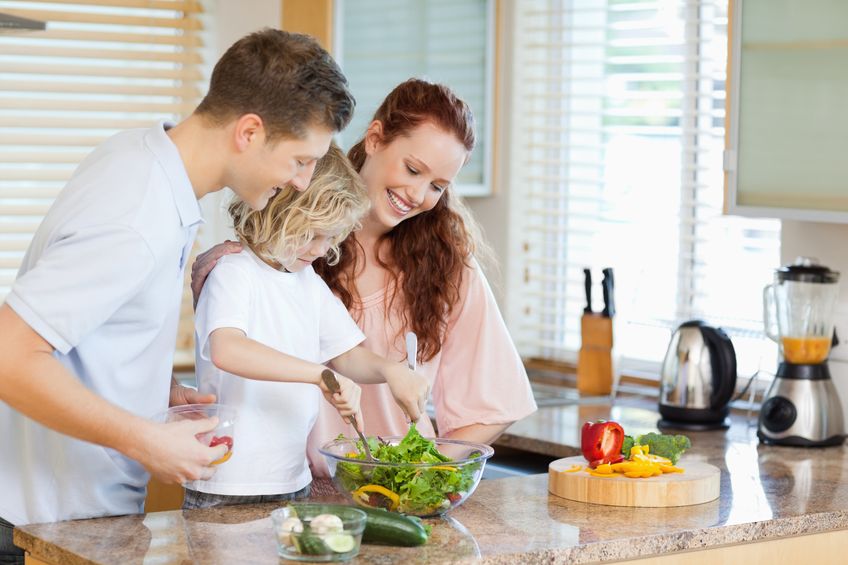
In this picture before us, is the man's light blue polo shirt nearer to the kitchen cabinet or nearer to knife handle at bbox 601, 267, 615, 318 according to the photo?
the kitchen cabinet

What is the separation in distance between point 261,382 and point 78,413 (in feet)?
1.45

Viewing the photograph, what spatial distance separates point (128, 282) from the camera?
5.32ft

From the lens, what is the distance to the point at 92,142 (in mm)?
3662

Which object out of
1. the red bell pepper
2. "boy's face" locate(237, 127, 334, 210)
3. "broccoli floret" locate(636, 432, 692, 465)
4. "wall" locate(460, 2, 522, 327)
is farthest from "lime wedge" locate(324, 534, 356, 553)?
"wall" locate(460, 2, 522, 327)

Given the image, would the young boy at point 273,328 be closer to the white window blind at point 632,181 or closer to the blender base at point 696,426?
the blender base at point 696,426

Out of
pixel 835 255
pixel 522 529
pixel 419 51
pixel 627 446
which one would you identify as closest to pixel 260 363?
pixel 522 529

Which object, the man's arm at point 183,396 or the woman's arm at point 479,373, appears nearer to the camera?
the man's arm at point 183,396

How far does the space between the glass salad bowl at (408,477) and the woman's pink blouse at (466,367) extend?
0.50 meters

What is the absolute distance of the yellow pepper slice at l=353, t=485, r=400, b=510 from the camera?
1.84 metres

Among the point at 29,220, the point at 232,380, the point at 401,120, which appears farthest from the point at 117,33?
the point at 232,380

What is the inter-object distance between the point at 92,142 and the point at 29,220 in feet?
0.97

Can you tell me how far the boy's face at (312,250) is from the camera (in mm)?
2027

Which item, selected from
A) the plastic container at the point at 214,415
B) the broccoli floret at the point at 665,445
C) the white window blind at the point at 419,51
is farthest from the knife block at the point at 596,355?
the plastic container at the point at 214,415

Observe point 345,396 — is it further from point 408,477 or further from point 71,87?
point 71,87
